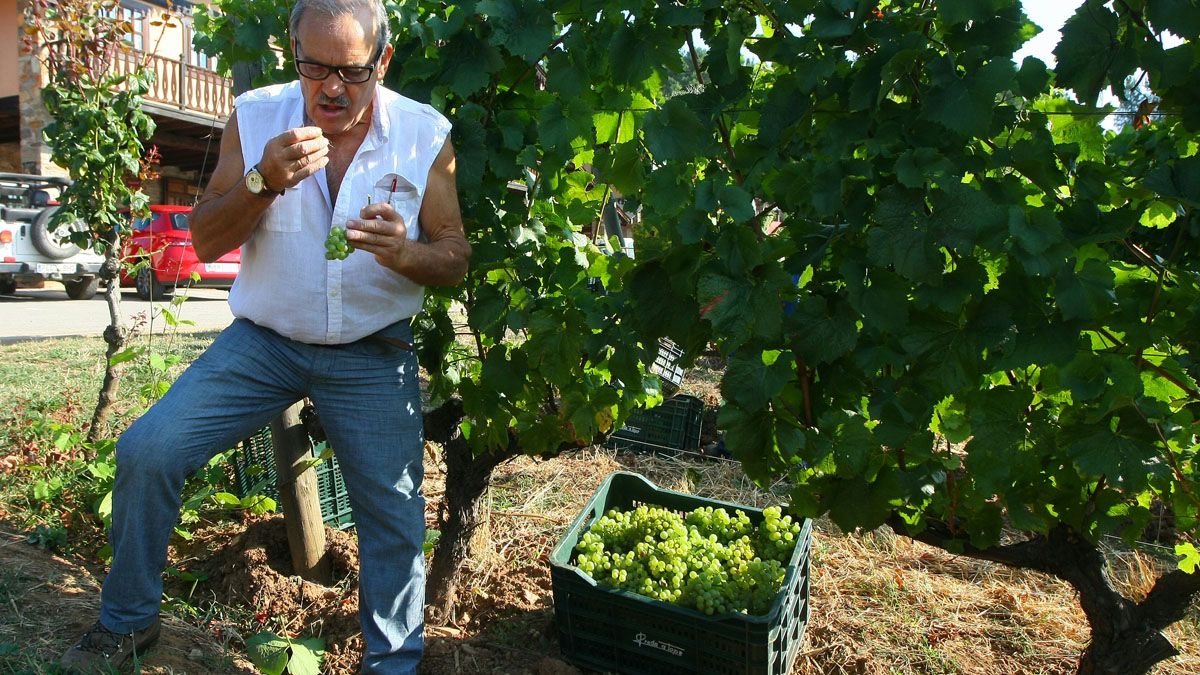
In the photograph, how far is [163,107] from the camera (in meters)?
14.2

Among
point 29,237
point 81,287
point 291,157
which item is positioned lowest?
point 291,157

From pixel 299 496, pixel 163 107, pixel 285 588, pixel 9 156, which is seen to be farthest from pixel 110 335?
pixel 9 156

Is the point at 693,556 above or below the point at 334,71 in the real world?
below

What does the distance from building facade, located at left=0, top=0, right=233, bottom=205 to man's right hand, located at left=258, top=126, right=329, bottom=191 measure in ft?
40.7

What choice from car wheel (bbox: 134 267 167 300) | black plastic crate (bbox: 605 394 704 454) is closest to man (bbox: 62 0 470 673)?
black plastic crate (bbox: 605 394 704 454)

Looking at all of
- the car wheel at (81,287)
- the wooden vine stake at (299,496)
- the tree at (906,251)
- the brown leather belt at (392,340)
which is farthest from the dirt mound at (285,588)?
the car wheel at (81,287)

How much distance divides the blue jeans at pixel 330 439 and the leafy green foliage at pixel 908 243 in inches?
16.2

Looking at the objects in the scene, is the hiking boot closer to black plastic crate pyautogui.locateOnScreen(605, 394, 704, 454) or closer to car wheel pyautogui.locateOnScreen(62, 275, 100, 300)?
black plastic crate pyautogui.locateOnScreen(605, 394, 704, 454)

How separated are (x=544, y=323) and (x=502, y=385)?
0.81 ft

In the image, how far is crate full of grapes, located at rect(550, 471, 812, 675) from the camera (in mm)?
2381

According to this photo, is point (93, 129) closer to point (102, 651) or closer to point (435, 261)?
point (102, 651)

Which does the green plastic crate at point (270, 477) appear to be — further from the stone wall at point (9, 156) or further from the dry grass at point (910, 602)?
the stone wall at point (9, 156)

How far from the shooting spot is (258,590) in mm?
2834

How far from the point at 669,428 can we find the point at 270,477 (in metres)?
2.27
